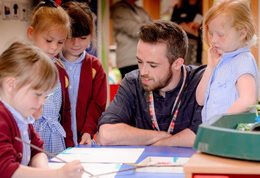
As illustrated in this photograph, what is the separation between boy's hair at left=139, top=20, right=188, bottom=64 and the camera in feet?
7.02

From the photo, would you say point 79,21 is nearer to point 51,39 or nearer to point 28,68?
point 51,39

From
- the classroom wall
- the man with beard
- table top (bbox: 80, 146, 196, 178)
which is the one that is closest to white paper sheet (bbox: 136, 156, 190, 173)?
table top (bbox: 80, 146, 196, 178)

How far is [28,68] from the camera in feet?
4.63

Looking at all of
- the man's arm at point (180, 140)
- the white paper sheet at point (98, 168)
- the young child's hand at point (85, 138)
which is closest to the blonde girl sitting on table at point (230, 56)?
the man's arm at point (180, 140)

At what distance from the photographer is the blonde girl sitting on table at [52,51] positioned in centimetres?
220

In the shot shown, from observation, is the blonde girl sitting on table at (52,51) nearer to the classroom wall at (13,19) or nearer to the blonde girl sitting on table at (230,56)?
the blonde girl sitting on table at (230,56)

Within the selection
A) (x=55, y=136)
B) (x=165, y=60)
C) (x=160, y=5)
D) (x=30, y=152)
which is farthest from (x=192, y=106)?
(x=160, y=5)

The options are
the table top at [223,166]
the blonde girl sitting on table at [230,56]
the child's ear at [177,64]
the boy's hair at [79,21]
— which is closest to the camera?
the table top at [223,166]

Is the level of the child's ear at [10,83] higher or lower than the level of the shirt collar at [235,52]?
lower

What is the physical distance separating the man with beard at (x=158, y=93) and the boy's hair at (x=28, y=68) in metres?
0.61

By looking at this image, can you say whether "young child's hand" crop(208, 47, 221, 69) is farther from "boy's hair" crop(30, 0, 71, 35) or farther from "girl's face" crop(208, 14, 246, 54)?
"boy's hair" crop(30, 0, 71, 35)

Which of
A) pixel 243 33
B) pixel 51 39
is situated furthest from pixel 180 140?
pixel 51 39

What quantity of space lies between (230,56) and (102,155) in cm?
61

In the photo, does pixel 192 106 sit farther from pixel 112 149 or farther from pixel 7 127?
pixel 7 127
